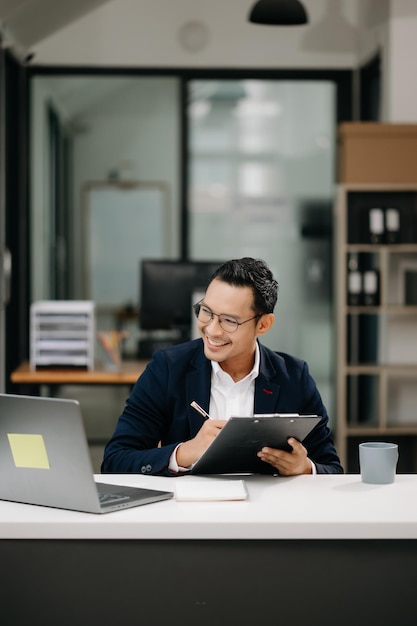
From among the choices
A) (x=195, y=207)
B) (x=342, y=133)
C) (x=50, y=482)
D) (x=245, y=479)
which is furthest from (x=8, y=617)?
(x=195, y=207)

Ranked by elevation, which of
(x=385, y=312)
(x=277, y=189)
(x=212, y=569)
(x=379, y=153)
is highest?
(x=379, y=153)

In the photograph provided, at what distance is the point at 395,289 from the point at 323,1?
7.41 ft

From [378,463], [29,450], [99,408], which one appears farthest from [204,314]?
[99,408]

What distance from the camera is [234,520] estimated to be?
190cm

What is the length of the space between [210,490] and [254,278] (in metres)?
0.73

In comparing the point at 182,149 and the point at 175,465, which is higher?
the point at 182,149

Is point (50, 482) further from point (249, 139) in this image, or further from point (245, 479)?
point (249, 139)

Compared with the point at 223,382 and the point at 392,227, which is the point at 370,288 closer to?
the point at 392,227

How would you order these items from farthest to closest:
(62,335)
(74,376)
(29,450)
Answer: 1. (62,335)
2. (74,376)
3. (29,450)

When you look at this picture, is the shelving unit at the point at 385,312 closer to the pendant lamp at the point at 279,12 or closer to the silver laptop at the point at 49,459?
the pendant lamp at the point at 279,12

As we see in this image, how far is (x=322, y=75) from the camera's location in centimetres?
728

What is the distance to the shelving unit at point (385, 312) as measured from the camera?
619cm

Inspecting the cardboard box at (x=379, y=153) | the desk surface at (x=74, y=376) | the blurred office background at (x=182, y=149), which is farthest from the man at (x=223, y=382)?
the blurred office background at (x=182, y=149)

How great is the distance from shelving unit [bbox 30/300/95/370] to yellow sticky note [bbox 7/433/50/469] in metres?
3.23
